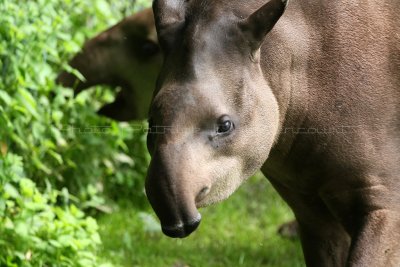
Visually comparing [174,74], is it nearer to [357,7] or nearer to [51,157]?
[357,7]

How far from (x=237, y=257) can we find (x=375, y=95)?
92.2 inches

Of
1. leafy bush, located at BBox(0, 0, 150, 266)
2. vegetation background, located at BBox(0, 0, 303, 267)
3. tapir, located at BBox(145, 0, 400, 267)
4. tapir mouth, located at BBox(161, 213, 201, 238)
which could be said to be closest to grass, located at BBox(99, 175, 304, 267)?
vegetation background, located at BBox(0, 0, 303, 267)

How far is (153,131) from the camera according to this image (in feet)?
14.6

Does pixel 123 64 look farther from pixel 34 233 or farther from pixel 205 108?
pixel 205 108

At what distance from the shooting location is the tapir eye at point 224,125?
4453mm

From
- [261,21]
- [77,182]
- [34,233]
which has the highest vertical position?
[261,21]

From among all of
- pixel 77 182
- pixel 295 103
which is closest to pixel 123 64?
pixel 77 182

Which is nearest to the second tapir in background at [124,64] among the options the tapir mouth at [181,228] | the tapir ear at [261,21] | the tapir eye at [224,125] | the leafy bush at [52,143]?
the leafy bush at [52,143]

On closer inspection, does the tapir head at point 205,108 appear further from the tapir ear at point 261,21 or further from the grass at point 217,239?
the grass at point 217,239

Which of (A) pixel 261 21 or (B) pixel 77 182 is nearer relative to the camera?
(A) pixel 261 21

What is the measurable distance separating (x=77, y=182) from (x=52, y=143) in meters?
0.81

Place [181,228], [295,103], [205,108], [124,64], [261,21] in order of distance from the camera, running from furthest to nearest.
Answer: [124,64] → [295,103] → [261,21] → [205,108] → [181,228]

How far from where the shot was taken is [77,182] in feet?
24.6

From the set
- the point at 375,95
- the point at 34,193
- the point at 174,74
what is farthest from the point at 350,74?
the point at 34,193
